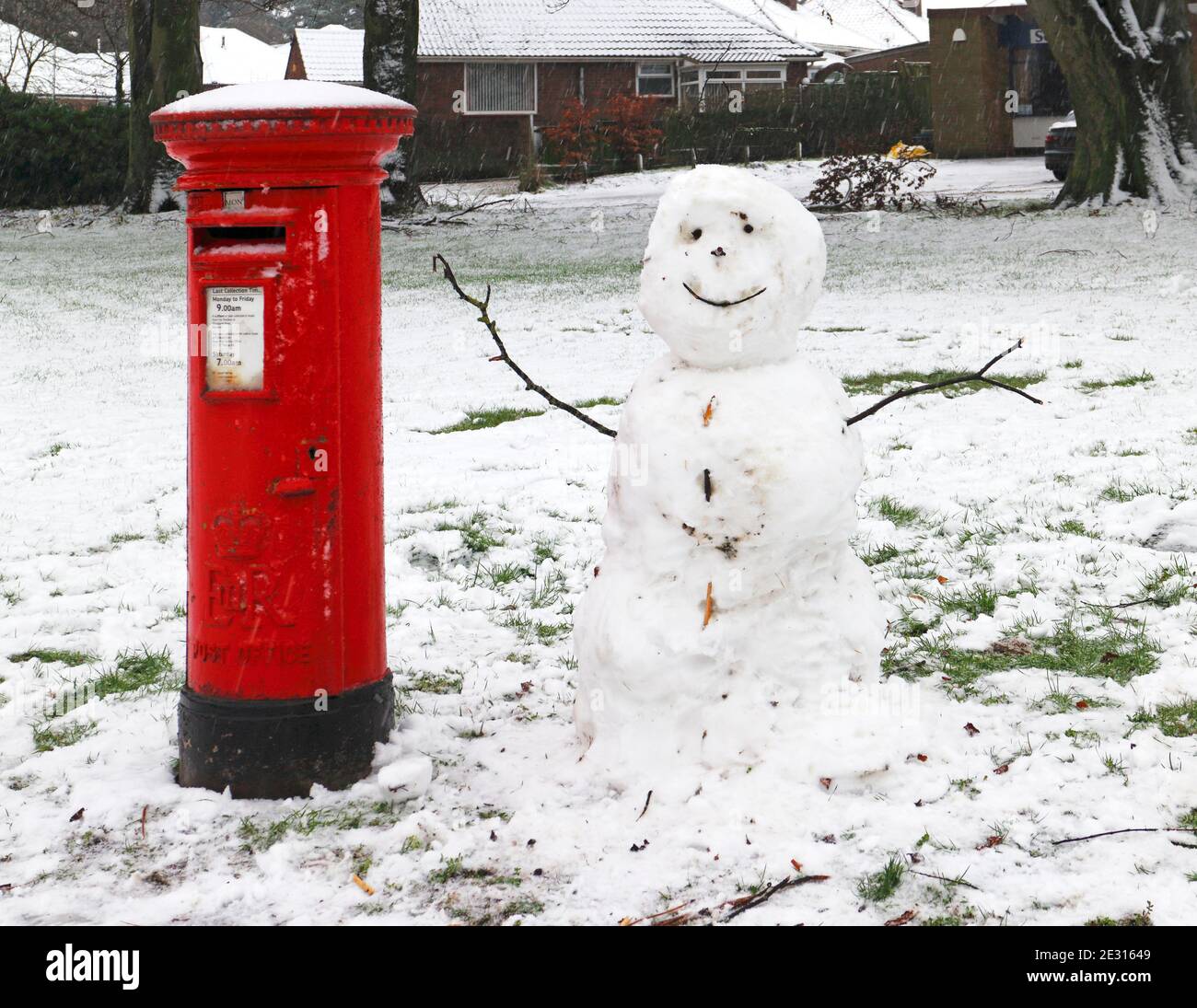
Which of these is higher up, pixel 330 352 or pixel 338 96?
pixel 338 96

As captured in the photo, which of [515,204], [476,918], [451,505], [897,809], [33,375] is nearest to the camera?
[476,918]

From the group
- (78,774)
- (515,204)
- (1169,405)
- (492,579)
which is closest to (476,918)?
(78,774)

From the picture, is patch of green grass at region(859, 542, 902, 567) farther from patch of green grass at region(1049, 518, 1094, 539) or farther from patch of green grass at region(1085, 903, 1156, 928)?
patch of green grass at region(1085, 903, 1156, 928)

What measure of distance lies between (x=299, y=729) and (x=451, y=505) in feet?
7.80

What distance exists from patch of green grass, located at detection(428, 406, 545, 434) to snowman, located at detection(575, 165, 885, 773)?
12.4 feet

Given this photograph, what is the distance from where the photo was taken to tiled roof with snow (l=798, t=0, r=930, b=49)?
5100 centimetres

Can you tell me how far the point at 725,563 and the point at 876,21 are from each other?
54.7m

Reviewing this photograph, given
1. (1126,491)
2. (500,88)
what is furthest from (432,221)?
(500,88)

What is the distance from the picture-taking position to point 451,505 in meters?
5.45

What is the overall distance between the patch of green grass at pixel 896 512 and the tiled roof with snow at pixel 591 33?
97.0 feet

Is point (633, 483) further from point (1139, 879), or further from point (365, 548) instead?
point (1139, 879)

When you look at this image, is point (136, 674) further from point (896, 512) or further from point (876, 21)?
point (876, 21)

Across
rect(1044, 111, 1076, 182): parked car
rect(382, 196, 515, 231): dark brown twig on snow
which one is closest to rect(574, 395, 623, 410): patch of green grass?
rect(382, 196, 515, 231): dark brown twig on snow

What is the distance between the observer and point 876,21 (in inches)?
2092
